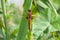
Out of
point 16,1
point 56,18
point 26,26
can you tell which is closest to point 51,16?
point 56,18

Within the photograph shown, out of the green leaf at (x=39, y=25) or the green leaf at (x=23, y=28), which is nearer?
the green leaf at (x=23, y=28)

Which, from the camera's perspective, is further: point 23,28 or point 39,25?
point 39,25

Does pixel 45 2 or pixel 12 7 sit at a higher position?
pixel 45 2

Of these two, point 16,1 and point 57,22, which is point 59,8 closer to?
point 16,1

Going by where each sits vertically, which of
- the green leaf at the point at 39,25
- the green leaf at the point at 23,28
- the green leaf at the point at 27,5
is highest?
the green leaf at the point at 27,5

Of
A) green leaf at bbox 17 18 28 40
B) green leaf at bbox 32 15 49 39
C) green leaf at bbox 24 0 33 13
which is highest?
green leaf at bbox 24 0 33 13

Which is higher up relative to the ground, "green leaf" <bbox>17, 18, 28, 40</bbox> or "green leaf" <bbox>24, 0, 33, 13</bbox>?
"green leaf" <bbox>24, 0, 33, 13</bbox>

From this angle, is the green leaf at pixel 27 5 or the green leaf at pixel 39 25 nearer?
the green leaf at pixel 27 5

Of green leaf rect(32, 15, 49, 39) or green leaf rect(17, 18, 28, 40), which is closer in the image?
green leaf rect(17, 18, 28, 40)

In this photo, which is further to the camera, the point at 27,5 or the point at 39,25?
the point at 39,25

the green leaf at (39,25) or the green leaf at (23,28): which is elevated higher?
the green leaf at (23,28)

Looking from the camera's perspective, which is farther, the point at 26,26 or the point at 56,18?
the point at 56,18
